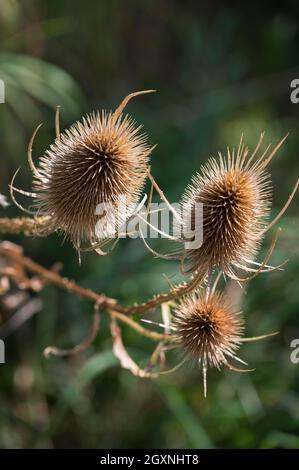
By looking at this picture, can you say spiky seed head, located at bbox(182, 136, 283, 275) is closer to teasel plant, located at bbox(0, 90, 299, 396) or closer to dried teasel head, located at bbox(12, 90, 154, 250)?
teasel plant, located at bbox(0, 90, 299, 396)

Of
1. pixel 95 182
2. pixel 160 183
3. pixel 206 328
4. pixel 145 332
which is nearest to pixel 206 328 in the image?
pixel 206 328

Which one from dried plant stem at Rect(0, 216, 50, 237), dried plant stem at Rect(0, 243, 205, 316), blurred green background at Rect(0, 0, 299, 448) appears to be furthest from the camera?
blurred green background at Rect(0, 0, 299, 448)

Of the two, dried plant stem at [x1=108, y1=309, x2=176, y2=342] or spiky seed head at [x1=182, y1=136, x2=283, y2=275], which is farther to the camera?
dried plant stem at [x1=108, y1=309, x2=176, y2=342]

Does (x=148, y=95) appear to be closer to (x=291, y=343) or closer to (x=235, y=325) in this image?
(x=291, y=343)

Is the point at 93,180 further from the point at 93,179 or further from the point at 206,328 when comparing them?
the point at 206,328

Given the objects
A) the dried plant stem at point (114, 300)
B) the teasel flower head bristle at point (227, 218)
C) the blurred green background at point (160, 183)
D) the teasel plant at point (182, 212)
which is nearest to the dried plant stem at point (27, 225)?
the teasel plant at point (182, 212)

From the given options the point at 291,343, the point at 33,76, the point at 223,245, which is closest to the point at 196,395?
A: the point at 291,343

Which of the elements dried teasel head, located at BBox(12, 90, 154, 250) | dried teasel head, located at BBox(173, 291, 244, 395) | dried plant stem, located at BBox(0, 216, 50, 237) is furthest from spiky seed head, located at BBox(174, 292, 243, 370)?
dried plant stem, located at BBox(0, 216, 50, 237)

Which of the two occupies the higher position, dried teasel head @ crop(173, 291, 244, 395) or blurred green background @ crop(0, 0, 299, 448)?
blurred green background @ crop(0, 0, 299, 448)
